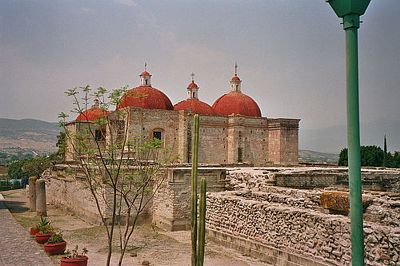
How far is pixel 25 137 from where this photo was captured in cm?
16450

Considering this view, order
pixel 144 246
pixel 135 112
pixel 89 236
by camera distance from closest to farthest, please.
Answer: pixel 144 246 < pixel 89 236 < pixel 135 112

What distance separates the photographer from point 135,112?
27.2 meters

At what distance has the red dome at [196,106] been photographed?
31484 mm

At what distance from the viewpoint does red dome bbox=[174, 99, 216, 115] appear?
3148 cm

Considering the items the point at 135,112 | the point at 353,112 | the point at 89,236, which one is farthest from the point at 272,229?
the point at 135,112

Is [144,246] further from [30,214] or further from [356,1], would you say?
[356,1]

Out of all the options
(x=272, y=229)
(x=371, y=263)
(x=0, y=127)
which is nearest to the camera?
(x=371, y=263)

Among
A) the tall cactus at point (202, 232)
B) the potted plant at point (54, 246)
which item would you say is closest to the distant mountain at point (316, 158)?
the potted plant at point (54, 246)

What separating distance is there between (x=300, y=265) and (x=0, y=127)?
550 feet

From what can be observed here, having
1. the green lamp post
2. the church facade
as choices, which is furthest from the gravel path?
the church facade

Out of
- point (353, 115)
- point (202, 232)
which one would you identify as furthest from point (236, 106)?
point (353, 115)

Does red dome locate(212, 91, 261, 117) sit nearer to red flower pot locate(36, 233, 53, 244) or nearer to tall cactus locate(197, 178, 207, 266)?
red flower pot locate(36, 233, 53, 244)

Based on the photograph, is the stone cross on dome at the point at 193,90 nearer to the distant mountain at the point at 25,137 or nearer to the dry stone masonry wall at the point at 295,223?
the dry stone masonry wall at the point at 295,223

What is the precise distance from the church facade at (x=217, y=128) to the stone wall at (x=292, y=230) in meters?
15.5
